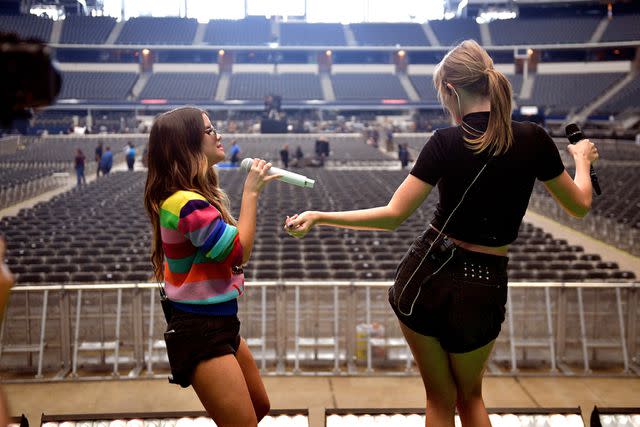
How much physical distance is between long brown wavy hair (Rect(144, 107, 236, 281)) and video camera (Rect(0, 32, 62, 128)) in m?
1.16

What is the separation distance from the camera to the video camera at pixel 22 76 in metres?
1.00

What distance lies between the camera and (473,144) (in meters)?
2.05

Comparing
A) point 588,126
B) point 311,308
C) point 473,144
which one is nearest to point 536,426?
point 473,144

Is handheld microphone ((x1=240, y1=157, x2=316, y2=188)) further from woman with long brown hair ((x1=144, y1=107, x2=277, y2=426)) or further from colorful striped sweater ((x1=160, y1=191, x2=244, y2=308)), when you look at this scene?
colorful striped sweater ((x1=160, y1=191, x2=244, y2=308))

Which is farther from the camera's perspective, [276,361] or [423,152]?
[276,361]

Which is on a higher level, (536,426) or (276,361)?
(536,426)

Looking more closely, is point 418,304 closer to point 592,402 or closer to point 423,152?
point 423,152

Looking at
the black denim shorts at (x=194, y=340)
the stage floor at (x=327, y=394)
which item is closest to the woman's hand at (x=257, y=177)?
the black denim shorts at (x=194, y=340)

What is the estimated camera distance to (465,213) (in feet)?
6.89

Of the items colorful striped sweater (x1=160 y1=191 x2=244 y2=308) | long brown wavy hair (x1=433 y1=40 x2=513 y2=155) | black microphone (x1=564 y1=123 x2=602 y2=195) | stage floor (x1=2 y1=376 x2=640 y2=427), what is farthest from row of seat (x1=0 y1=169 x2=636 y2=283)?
long brown wavy hair (x1=433 y1=40 x2=513 y2=155)

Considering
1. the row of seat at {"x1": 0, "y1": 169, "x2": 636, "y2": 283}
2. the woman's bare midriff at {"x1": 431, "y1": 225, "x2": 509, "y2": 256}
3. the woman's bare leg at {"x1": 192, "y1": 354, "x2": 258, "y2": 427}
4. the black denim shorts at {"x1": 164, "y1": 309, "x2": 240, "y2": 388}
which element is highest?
the woman's bare midriff at {"x1": 431, "y1": 225, "x2": 509, "y2": 256}

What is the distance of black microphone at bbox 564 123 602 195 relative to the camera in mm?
2367

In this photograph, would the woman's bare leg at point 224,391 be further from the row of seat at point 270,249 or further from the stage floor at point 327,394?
the row of seat at point 270,249

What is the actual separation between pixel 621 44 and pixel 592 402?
50075 mm
